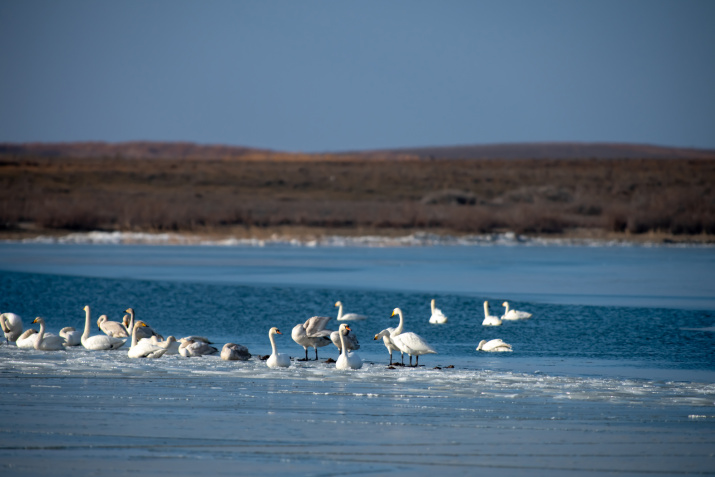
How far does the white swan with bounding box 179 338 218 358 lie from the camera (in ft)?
32.8

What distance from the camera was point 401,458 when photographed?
230 inches

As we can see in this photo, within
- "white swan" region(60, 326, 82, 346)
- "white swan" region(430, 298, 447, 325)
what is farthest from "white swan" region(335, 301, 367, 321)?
"white swan" region(60, 326, 82, 346)

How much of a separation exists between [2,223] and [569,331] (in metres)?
28.3

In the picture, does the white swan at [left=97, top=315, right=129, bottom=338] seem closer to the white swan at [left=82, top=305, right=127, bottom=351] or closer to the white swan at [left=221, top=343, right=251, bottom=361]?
the white swan at [left=82, top=305, right=127, bottom=351]

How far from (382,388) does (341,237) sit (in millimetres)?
26232

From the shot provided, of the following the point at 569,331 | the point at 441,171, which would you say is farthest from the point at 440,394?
the point at 441,171

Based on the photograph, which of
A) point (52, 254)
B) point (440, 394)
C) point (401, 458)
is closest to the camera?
point (401, 458)

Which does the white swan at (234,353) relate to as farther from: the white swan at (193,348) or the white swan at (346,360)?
the white swan at (346,360)

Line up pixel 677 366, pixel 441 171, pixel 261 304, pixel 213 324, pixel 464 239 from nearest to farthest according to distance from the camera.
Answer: pixel 677 366
pixel 213 324
pixel 261 304
pixel 464 239
pixel 441 171

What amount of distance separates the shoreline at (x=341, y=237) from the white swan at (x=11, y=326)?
2066 cm

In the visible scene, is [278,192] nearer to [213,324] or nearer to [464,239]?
[464,239]

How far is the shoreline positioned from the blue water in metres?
14.1

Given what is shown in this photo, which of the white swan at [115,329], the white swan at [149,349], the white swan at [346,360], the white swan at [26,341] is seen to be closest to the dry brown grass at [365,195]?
the white swan at [115,329]

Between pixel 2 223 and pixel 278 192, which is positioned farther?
pixel 278 192
